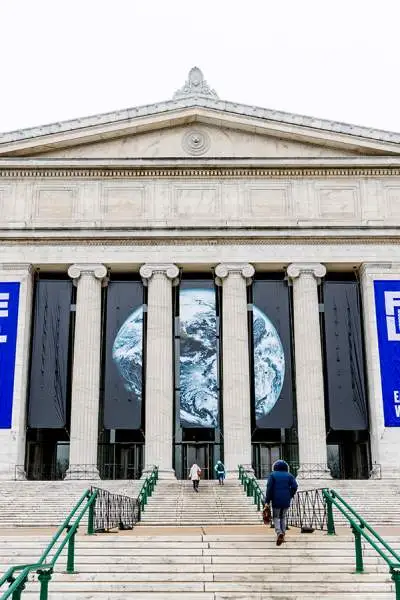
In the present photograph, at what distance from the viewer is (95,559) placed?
1259 cm

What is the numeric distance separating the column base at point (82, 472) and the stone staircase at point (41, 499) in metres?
1.54

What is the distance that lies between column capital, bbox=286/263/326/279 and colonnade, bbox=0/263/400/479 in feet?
0.14

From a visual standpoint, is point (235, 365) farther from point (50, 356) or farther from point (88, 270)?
point (50, 356)

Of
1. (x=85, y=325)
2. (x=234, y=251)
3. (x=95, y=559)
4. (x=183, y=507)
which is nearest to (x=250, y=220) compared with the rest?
(x=234, y=251)

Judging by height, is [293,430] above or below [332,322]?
below

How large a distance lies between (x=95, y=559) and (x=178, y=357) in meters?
20.4

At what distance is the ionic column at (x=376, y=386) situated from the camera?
29906mm

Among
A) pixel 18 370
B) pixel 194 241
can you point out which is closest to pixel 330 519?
pixel 18 370

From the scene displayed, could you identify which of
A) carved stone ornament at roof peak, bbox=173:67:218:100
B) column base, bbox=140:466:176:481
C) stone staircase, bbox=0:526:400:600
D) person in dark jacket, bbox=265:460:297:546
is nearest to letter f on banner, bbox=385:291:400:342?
column base, bbox=140:466:176:481

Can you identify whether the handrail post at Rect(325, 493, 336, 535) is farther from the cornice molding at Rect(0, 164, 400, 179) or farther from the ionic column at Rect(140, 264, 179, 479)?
the cornice molding at Rect(0, 164, 400, 179)

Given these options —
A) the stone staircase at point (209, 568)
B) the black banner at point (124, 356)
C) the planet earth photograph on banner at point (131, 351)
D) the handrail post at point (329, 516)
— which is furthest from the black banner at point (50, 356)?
the handrail post at point (329, 516)

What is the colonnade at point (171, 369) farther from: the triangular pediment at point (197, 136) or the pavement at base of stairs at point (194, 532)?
the pavement at base of stairs at point (194, 532)

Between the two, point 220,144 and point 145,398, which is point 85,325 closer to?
point 145,398

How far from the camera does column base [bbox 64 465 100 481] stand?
29734mm
